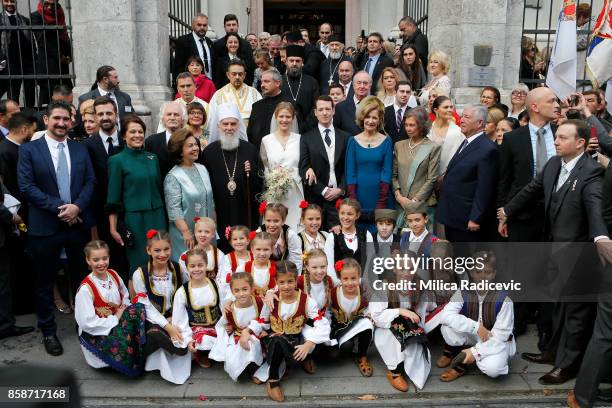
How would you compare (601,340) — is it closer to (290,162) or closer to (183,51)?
(290,162)

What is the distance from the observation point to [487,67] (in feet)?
26.3

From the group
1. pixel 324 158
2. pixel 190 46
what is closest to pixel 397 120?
pixel 324 158

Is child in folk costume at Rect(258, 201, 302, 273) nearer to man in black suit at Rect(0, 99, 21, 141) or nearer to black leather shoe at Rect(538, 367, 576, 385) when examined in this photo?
black leather shoe at Rect(538, 367, 576, 385)

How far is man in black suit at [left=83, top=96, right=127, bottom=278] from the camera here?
5.61 meters

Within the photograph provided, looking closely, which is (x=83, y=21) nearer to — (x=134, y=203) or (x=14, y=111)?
(x=14, y=111)

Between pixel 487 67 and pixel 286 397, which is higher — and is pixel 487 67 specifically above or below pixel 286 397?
above

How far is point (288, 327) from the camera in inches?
183

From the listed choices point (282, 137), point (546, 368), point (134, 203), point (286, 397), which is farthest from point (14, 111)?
point (546, 368)

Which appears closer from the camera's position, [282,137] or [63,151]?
[63,151]

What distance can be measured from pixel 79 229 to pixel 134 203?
20.9 inches

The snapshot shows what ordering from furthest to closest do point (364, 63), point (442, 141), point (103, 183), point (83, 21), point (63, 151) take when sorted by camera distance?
point (364, 63), point (83, 21), point (442, 141), point (103, 183), point (63, 151)

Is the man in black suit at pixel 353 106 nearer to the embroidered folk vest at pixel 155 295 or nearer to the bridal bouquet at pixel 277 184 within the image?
the bridal bouquet at pixel 277 184

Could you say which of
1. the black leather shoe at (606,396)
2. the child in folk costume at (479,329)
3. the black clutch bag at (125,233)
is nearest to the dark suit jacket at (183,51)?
the black clutch bag at (125,233)

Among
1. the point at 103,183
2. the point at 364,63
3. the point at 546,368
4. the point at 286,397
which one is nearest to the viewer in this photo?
the point at 286,397
